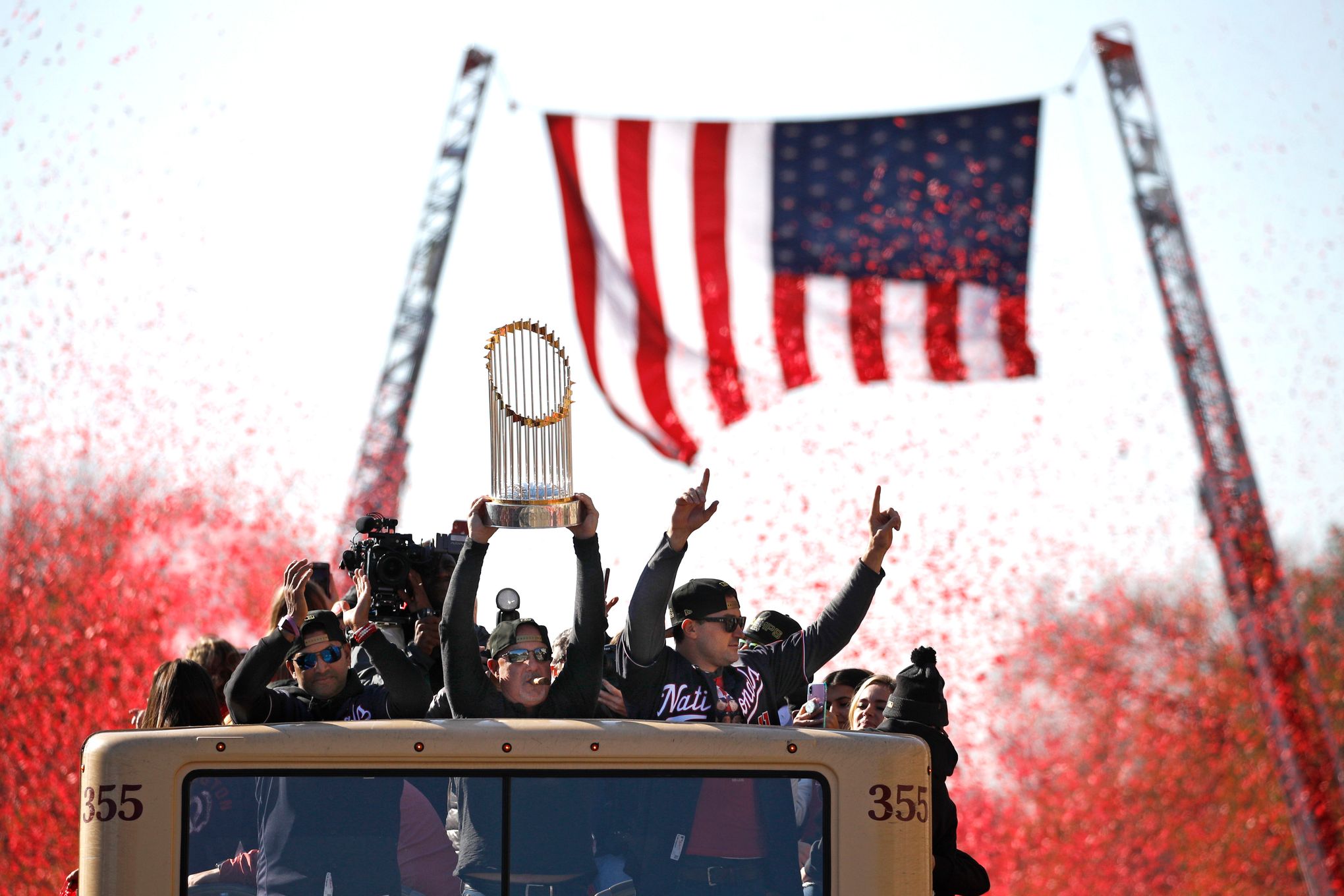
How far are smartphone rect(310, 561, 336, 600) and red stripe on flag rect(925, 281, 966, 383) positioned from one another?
27.0ft

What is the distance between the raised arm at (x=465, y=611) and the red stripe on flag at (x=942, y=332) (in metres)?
10.0

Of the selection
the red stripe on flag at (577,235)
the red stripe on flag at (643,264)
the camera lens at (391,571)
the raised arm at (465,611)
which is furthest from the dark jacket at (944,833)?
the red stripe on flag at (577,235)

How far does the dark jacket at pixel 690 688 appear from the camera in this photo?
333cm

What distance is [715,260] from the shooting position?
1473cm

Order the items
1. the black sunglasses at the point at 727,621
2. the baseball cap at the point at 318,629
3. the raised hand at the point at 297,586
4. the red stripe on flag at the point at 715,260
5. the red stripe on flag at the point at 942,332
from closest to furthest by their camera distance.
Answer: the baseball cap at the point at 318,629, the black sunglasses at the point at 727,621, the raised hand at the point at 297,586, the red stripe on flag at the point at 942,332, the red stripe on flag at the point at 715,260

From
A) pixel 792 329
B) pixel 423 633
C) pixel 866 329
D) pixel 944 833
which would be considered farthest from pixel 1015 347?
pixel 944 833

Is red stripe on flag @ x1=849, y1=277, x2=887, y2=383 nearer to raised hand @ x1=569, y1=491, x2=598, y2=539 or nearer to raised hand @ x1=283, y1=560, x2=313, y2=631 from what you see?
raised hand @ x1=283, y1=560, x2=313, y2=631

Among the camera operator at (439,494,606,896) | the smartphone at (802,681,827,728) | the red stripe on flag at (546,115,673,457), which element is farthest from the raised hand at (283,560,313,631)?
the red stripe on flag at (546,115,673,457)

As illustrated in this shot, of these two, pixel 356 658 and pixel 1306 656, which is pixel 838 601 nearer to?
pixel 356 658

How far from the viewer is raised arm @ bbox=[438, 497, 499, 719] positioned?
4.18m

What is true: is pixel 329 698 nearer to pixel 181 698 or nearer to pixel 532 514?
pixel 181 698

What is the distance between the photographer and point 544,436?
4867mm

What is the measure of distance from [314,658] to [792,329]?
10.1 m

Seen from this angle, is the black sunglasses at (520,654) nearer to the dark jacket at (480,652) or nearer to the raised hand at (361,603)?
the dark jacket at (480,652)
